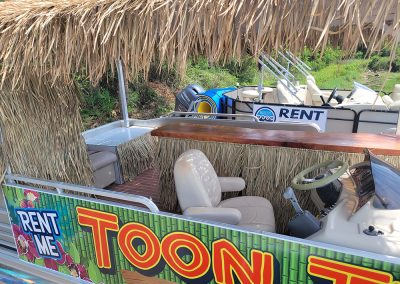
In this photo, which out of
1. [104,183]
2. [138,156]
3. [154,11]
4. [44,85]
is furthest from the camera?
[138,156]

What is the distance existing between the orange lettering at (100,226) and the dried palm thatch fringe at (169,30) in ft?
2.65

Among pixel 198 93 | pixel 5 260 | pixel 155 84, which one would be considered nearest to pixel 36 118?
pixel 5 260

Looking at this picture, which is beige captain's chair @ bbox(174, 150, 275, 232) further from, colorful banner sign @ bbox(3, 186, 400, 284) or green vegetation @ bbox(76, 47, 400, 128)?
green vegetation @ bbox(76, 47, 400, 128)

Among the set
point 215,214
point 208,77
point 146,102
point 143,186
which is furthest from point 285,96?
point 208,77

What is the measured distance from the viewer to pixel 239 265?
5.23 ft

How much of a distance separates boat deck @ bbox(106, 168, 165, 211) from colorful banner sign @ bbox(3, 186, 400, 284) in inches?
58.9

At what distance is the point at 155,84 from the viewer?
11.2 m

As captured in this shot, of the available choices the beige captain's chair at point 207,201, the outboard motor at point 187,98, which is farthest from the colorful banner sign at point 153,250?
the outboard motor at point 187,98

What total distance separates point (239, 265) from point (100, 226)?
893mm

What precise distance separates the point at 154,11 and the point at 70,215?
1382 millimetres

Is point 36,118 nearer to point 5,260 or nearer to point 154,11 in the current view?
point 5,260

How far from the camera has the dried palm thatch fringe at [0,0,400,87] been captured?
1.22 meters

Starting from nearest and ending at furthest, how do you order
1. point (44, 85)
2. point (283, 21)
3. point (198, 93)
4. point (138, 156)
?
point (283, 21)
point (44, 85)
point (138, 156)
point (198, 93)

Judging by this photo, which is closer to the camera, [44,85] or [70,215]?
[70,215]
